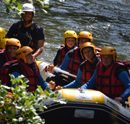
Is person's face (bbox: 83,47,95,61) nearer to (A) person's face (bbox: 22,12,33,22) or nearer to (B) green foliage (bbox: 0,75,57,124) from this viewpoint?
(A) person's face (bbox: 22,12,33,22)

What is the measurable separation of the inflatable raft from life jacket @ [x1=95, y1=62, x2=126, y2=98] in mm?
765

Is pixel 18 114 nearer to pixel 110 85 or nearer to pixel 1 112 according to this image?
pixel 1 112

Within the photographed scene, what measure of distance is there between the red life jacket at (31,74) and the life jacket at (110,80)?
0.94 meters

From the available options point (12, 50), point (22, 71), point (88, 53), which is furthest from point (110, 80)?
point (12, 50)

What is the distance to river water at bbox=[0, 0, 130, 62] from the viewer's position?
42.5ft

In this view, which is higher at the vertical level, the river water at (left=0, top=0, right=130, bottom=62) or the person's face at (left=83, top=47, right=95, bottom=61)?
the person's face at (left=83, top=47, right=95, bottom=61)

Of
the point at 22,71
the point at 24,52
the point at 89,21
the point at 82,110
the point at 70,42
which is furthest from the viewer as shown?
the point at 89,21

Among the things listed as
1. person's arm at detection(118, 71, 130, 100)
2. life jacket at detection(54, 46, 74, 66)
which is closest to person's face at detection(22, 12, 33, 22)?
life jacket at detection(54, 46, 74, 66)

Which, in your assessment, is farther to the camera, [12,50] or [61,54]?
[61,54]

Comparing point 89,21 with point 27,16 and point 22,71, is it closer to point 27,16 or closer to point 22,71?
point 27,16

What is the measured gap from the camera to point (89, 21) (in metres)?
15.8

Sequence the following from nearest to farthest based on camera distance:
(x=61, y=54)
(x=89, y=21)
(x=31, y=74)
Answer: (x=31, y=74) → (x=61, y=54) → (x=89, y=21)

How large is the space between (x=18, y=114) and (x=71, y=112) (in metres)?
2.48

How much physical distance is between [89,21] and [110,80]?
10018 millimetres
